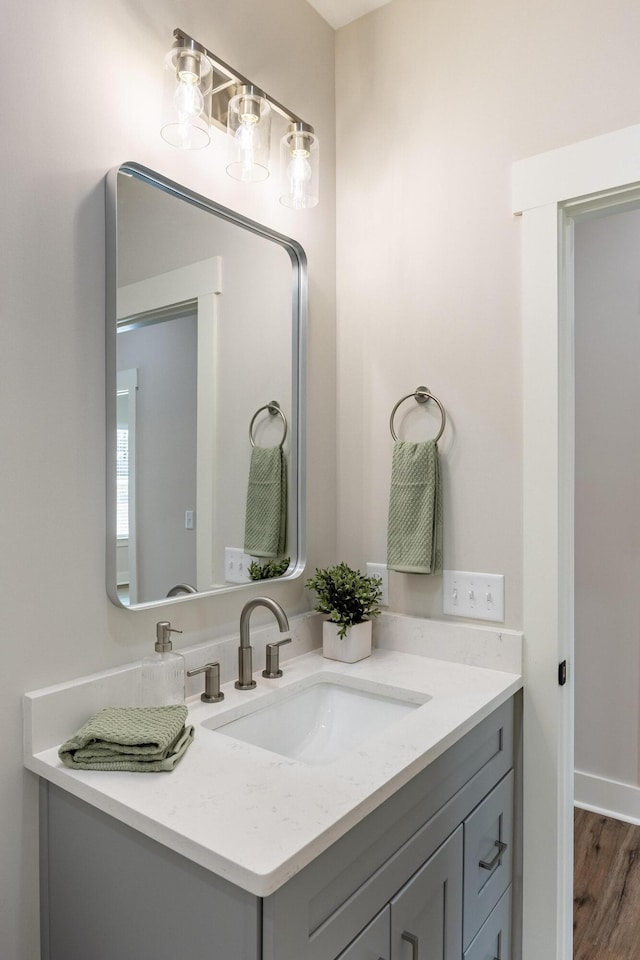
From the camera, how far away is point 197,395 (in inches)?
54.9

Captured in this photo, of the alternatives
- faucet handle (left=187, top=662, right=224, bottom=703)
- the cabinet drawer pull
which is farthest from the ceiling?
the cabinet drawer pull

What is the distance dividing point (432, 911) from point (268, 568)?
2.57ft

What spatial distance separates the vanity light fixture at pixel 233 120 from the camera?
124cm

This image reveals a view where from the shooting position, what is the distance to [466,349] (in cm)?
158

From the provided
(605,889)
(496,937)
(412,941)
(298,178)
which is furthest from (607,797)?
(298,178)

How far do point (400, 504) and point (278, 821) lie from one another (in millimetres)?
898

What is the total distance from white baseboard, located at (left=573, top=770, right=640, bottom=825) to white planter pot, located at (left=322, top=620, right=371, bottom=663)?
4.58 feet

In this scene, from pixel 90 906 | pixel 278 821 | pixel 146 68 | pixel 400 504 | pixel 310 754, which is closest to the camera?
pixel 278 821

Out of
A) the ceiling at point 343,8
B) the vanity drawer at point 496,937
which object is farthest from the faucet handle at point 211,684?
the ceiling at point 343,8

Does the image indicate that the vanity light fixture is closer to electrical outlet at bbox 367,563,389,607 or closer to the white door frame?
the white door frame

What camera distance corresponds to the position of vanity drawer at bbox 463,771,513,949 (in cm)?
126

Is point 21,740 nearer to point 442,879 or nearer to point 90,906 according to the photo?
point 90,906

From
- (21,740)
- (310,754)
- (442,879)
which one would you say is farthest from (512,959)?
(21,740)

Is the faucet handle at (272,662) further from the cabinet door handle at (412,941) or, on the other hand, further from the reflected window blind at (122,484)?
the cabinet door handle at (412,941)
